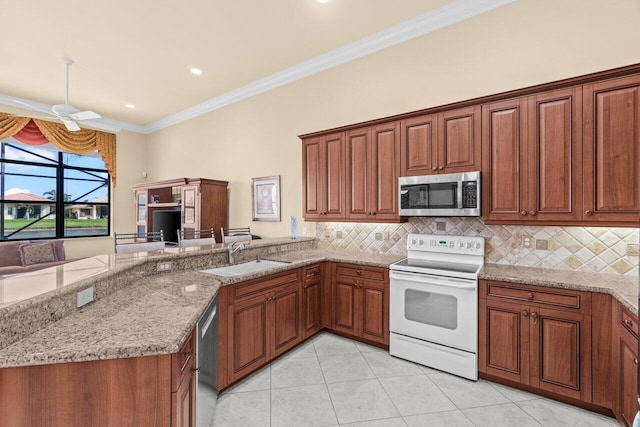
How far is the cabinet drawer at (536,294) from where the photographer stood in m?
2.03

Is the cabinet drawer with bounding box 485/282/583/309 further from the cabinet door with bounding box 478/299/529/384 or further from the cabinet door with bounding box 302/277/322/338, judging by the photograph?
the cabinet door with bounding box 302/277/322/338

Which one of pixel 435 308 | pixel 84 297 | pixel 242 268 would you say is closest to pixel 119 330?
pixel 84 297

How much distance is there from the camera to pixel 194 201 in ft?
16.0

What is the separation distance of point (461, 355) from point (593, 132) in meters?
1.95

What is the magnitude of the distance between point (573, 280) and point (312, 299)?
7.16 feet

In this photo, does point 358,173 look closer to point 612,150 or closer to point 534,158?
point 534,158

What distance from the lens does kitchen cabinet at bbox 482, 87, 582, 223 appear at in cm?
218

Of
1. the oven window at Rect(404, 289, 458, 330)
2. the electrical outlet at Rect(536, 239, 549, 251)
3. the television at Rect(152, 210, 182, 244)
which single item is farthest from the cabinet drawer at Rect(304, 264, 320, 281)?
the television at Rect(152, 210, 182, 244)

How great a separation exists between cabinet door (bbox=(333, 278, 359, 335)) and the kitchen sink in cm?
69

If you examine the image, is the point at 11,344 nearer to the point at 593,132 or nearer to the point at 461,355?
the point at 461,355

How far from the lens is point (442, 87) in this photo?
10.1 ft

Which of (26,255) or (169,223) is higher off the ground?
(169,223)

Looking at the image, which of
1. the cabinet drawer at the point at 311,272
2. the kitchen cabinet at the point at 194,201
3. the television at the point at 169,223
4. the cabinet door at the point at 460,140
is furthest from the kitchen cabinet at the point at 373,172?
the television at the point at 169,223

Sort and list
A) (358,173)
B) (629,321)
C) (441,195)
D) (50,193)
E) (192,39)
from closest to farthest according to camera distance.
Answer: (629,321)
(441,195)
(358,173)
(192,39)
(50,193)
